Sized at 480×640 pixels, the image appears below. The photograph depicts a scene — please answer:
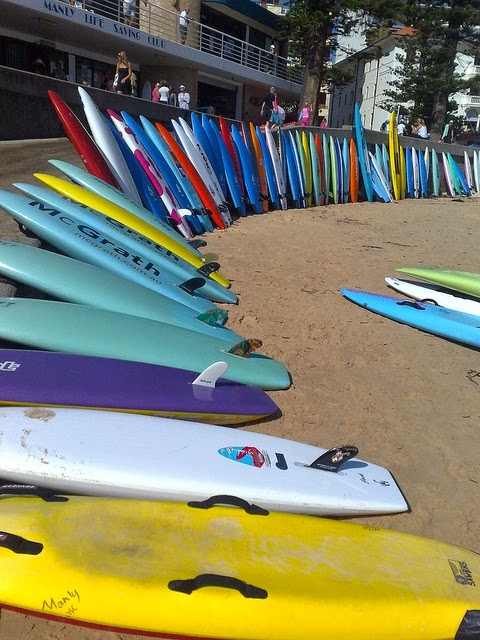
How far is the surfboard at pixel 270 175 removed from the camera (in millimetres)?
8188

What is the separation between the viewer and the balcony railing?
53.9 feet

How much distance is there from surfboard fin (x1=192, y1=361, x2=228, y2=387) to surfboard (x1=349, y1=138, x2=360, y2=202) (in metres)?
8.51

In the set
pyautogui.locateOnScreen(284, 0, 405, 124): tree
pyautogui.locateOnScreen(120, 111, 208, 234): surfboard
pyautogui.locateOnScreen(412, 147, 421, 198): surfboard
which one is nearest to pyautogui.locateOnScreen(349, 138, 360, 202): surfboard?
pyautogui.locateOnScreen(412, 147, 421, 198): surfboard

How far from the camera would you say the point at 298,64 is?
1009 inches

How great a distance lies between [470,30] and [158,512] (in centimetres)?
2686

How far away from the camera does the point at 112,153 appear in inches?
220

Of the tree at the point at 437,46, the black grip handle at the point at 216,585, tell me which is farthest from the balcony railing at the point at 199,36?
the black grip handle at the point at 216,585

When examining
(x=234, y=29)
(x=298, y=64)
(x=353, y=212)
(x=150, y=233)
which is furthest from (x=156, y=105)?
(x=298, y=64)

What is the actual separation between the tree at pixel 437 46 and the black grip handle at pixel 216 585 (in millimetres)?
22994

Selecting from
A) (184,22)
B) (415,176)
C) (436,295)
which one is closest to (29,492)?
(436,295)

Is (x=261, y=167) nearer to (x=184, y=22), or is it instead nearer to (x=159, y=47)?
(x=159, y=47)

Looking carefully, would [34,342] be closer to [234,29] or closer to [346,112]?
[234,29]

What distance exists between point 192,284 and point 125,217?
1197mm

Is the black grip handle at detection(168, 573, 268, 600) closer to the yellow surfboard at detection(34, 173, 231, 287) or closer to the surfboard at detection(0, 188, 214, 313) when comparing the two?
the surfboard at detection(0, 188, 214, 313)
